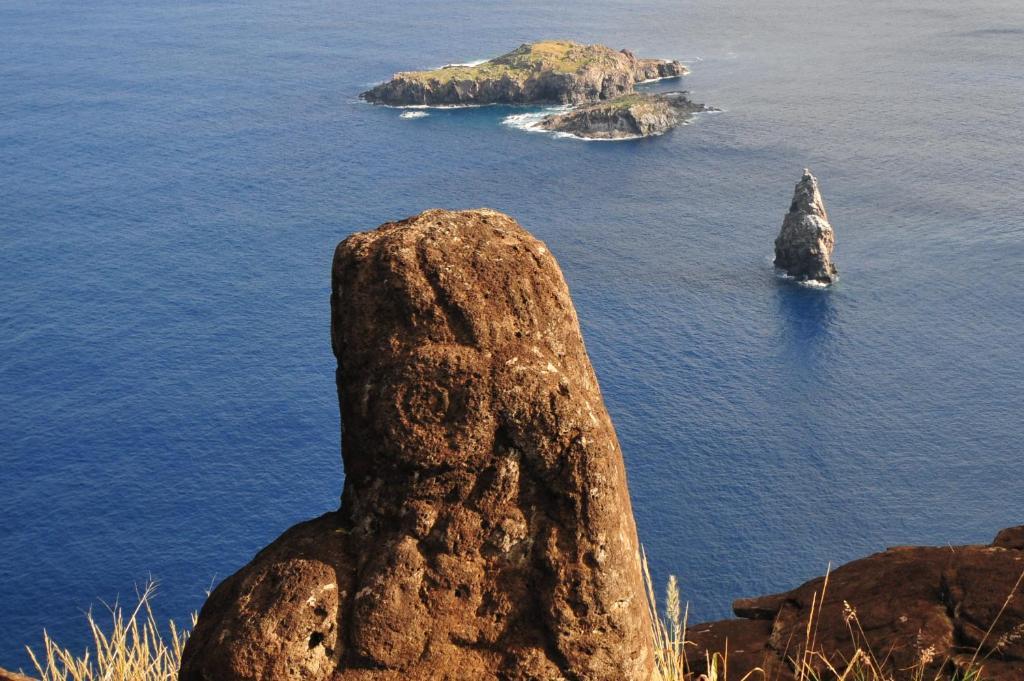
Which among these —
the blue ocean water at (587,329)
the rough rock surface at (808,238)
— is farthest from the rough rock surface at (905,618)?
the rough rock surface at (808,238)

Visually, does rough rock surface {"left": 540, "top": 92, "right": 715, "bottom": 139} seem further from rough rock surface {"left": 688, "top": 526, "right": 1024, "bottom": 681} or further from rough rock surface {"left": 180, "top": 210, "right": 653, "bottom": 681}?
rough rock surface {"left": 180, "top": 210, "right": 653, "bottom": 681}

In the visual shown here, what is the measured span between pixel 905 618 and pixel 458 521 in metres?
6.89

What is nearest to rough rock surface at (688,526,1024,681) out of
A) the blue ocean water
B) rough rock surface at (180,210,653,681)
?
rough rock surface at (180,210,653,681)

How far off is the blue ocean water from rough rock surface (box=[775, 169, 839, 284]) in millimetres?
3435

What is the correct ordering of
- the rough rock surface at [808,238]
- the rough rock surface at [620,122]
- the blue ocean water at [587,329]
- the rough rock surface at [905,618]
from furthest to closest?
the rough rock surface at [620,122], the rough rock surface at [808,238], the blue ocean water at [587,329], the rough rock surface at [905,618]

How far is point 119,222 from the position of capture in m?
155

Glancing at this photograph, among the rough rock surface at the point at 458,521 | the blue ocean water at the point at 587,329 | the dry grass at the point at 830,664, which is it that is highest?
the rough rock surface at the point at 458,521

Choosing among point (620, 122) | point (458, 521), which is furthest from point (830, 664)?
point (620, 122)

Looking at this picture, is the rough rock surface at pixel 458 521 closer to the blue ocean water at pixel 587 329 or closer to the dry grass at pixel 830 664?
the dry grass at pixel 830 664

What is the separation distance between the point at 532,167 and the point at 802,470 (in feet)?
285

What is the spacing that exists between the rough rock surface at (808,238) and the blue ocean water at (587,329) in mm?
3435

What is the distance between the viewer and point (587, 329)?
124188 mm

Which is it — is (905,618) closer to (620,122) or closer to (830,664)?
(830,664)

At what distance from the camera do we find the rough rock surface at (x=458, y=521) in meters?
13.0
